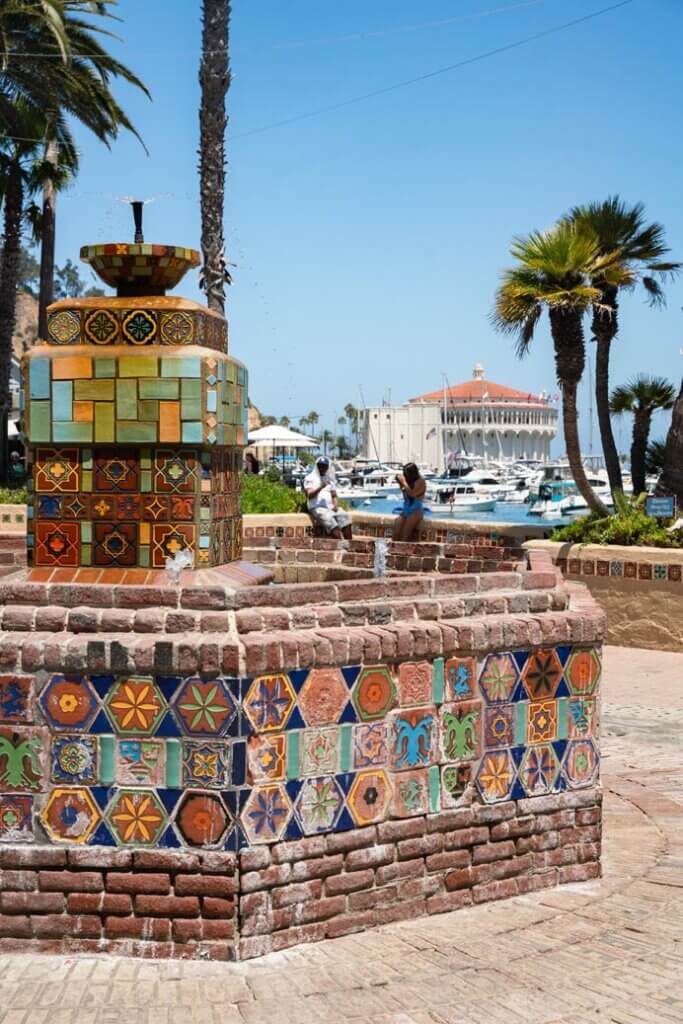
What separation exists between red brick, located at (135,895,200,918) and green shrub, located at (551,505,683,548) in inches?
402

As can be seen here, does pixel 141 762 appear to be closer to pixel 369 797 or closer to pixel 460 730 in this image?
pixel 369 797

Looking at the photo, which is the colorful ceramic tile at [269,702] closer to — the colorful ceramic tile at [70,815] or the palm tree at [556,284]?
the colorful ceramic tile at [70,815]

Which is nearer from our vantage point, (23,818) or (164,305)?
(23,818)

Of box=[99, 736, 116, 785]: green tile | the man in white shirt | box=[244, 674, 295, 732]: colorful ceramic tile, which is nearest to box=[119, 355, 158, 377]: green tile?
box=[244, 674, 295, 732]: colorful ceramic tile

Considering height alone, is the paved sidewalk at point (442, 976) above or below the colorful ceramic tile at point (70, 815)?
below

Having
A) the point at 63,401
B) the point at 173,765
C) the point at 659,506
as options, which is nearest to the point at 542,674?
the point at 173,765

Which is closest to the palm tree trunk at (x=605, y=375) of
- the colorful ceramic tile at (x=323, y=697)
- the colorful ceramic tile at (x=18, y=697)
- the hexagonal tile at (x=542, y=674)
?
the hexagonal tile at (x=542, y=674)

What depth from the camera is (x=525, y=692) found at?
20.3 ft

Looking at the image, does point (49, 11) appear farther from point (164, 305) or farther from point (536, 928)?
point (536, 928)

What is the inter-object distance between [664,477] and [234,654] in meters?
13.1

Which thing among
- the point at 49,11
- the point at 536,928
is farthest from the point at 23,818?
the point at 49,11

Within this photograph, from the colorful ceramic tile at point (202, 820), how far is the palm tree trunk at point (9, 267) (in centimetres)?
2576

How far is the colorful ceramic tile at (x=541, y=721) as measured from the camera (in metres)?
6.22

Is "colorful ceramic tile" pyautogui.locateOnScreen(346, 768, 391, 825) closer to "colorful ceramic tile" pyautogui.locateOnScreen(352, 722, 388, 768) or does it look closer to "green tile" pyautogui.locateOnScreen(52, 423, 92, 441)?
"colorful ceramic tile" pyautogui.locateOnScreen(352, 722, 388, 768)
